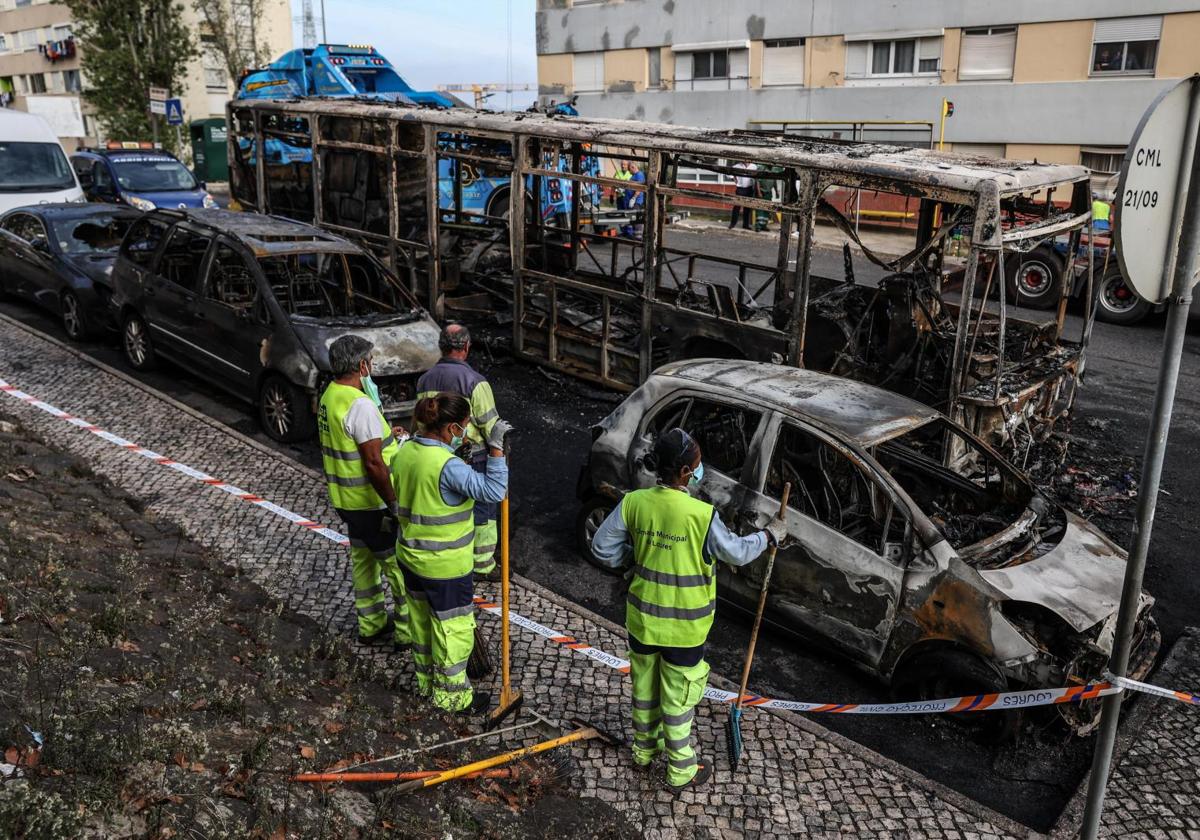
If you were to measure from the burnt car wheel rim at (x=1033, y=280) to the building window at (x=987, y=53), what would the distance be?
12067 millimetres

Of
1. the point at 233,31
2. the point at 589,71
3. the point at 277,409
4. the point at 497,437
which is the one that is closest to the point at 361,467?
the point at 497,437

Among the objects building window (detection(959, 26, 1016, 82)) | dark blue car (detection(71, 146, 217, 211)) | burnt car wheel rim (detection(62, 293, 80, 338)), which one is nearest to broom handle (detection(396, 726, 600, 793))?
burnt car wheel rim (detection(62, 293, 80, 338))

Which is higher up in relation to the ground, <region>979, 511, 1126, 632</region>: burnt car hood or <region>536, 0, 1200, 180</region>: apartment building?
<region>536, 0, 1200, 180</region>: apartment building

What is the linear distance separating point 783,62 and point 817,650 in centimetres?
2584

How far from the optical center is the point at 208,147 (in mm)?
32969

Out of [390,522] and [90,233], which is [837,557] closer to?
[390,522]

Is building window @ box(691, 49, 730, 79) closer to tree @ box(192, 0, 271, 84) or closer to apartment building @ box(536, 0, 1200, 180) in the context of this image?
apartment building @ box(536, 0, 1200, 180)

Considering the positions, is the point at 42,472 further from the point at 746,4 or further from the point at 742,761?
the point at 746,4

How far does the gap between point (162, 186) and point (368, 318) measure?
12.2 meters

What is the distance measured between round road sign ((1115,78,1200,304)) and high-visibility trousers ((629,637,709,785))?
2314mm

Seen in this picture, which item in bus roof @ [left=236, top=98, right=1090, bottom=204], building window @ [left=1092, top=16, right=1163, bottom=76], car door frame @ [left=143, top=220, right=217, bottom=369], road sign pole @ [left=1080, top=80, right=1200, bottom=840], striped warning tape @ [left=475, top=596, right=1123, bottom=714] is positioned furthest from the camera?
building window @ [left=1092, top=16, right=1163, bottom=76]

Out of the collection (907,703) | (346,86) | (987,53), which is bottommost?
(907,703)

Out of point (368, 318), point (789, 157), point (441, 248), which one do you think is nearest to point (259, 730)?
point (368, 318)

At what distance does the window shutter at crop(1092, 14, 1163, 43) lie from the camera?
21719 millimetres
